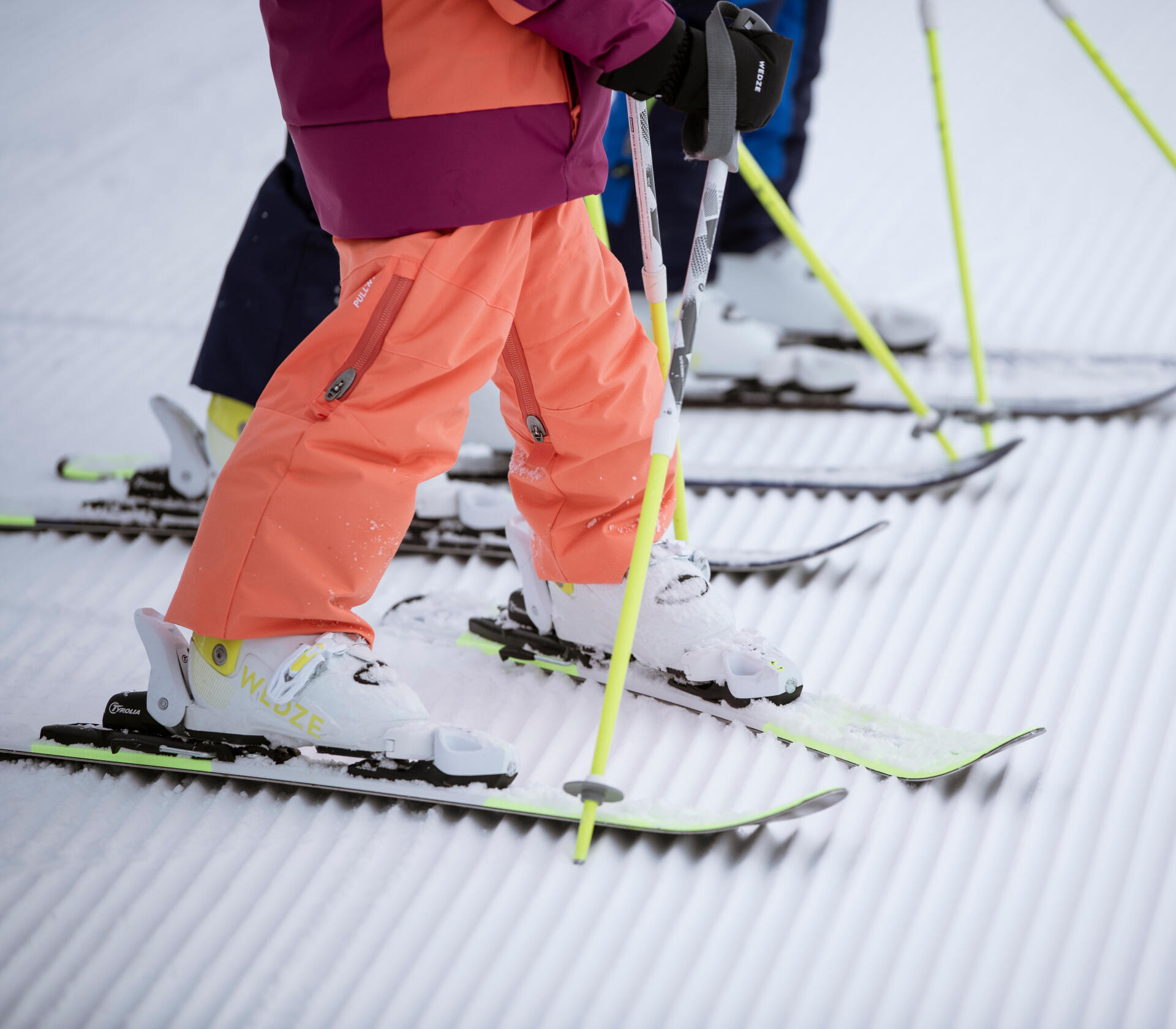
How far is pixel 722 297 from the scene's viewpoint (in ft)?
8.30

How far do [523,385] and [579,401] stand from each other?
70 mm

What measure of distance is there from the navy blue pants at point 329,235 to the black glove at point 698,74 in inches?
27.6

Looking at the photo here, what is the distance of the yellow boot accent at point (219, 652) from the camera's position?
1200 mm

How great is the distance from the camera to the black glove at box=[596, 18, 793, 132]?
104 cm

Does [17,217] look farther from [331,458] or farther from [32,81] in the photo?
[331,458]

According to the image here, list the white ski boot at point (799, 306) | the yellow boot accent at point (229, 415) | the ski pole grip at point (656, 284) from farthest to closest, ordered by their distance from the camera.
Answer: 1. the white ski boot at point (799, 306)
2. the yellow boot accent at point (229, 415)
3. the ski pole grip at point (656, 284)

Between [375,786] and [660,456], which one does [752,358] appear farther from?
[375,786]

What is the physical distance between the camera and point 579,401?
1235 mm

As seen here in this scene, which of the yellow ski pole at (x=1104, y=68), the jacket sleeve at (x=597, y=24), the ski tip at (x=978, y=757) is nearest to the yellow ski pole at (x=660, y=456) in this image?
the jacket sleeve at (x=597, y=24)

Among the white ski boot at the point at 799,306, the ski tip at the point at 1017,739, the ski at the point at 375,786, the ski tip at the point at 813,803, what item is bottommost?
the ski at the point at 375,786

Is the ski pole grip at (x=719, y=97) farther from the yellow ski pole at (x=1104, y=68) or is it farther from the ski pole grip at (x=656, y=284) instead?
the yellow ski pole at (x=1104, y=68)

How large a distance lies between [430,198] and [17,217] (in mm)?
2754

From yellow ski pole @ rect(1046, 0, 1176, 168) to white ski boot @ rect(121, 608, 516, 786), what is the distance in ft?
5.54

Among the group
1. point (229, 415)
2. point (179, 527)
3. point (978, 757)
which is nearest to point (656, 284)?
point (978, 757)
